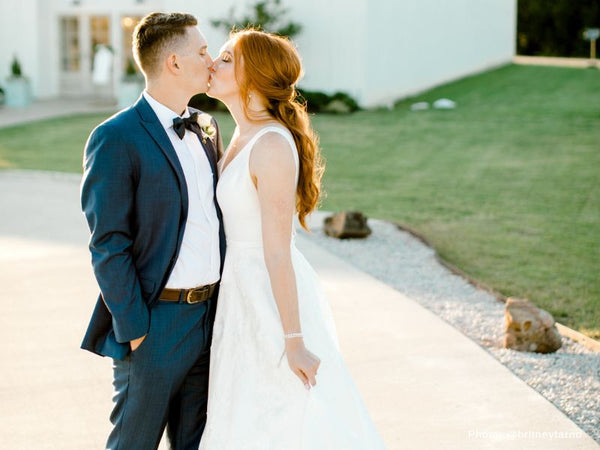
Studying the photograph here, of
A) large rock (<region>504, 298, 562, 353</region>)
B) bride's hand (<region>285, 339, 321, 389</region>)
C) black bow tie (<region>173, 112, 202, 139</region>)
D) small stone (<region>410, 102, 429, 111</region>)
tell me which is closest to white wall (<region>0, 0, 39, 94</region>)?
small stone (<region>410, 102, 429, 111</region>)

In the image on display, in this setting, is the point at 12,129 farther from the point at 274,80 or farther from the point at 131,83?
the point at 274,80

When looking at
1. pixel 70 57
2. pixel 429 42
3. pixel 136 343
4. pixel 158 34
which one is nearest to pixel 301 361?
pixel 136 343

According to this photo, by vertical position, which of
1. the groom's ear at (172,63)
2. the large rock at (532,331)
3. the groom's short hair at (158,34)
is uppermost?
the groom's short hair at (158,34)

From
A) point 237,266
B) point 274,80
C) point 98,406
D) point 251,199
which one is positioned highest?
point 274,80

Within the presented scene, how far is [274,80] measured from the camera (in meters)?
3.06

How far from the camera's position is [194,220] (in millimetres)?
3037

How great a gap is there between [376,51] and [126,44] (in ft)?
28.0

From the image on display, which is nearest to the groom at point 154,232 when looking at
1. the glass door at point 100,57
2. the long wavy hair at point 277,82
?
the long wavy hair at point 277,82

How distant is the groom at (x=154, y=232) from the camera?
2.85m

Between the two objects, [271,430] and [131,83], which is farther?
[131,83]

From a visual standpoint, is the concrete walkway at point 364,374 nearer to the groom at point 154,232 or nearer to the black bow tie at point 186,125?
the groom at point 154,232

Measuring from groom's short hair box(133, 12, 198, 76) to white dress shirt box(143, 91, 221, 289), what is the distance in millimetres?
142

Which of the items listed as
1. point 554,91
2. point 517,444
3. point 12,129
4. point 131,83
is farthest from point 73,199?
point 554,91

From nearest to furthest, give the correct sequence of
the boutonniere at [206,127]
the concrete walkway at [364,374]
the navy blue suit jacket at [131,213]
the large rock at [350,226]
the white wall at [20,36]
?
1. the navy blue suit jacket at [131,213]
2. the boutonniere at [206,127]
3. the concrete walkway at [364,374]
4. the large rock at [350,226]
5. the white wall at [20,36]
